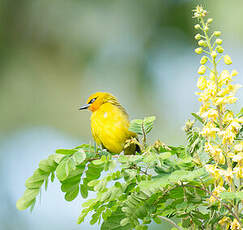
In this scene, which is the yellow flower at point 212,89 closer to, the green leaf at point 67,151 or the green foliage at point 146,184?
the green foliage at point 146,184

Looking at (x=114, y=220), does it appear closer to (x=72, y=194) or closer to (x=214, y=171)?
(x=72, y=194)

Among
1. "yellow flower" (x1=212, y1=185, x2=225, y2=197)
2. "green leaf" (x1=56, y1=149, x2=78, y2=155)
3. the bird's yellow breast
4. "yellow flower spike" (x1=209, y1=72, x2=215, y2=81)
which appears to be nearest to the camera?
"yellow flower" (x1=212, y1=185, x2=225, y2=197)

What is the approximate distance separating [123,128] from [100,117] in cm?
21

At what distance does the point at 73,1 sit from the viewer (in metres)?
7.20

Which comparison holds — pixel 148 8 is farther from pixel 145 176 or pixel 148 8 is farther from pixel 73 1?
pixel 145 176

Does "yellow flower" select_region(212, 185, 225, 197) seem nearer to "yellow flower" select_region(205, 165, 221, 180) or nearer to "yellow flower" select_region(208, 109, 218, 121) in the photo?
"yellow flower" select_region(205, 165, 221, 180)

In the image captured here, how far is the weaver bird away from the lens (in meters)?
2.67

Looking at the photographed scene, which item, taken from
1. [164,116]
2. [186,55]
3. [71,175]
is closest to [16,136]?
[164,116]

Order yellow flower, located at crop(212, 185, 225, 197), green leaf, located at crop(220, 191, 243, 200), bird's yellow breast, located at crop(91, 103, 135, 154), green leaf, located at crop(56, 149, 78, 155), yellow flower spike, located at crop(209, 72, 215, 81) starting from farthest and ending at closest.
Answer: bird's yellow breast, located at crop(91, 103, 135, 154) → green leaf, located at crop(56, 149, 78, 155) → yellow flower spike, located at crop(209, 72, 215, 81) → yellow flower, located at crop(212, 185, 225, 197) → green leaf, located at crop(220, 191, 243, 200)

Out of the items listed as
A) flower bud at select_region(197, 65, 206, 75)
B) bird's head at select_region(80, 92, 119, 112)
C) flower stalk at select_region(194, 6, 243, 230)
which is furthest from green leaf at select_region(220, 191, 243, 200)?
bird's head at select_region(80, 92, 119, 112)

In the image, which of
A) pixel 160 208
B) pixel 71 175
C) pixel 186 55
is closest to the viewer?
pixel 160 208

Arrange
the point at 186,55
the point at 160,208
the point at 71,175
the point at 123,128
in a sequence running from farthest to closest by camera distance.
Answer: the point at 186,55 < the point at 123,128 < the point at 71,175 < the point at 160,208

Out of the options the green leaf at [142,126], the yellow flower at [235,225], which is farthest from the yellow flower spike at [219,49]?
the yellow flower at [235,225]

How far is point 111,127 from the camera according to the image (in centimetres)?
272
